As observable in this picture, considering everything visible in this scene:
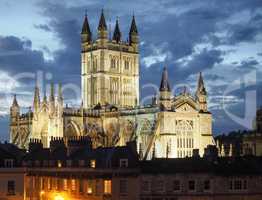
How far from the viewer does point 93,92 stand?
5625 inches

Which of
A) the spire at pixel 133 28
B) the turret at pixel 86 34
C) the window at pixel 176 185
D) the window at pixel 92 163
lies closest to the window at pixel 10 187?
the window at pixel 92 163

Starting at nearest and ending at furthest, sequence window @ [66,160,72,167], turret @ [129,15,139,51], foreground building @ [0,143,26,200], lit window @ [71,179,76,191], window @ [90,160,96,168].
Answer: window @ [90,160,96,168] → lit window @ [71,179,76,191] → window @ [66,160,72,167] → foreground building @ [0,143,26,200] → turret @ [129,15,139,51]

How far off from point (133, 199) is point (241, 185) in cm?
970

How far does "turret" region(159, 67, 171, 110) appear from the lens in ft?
384

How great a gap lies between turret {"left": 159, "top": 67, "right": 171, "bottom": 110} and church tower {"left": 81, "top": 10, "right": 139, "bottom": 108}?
20130 mm

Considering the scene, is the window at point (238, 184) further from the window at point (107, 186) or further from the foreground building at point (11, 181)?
the foreground building at point (11, 181)

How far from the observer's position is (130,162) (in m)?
63.3

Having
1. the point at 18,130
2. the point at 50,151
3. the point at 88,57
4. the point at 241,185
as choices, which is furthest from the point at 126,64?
the point at 241,185

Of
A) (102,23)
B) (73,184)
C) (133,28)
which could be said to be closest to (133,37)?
(133,28)

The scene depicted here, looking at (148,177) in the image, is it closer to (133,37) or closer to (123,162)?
(123,162)

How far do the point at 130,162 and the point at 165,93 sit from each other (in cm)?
5528

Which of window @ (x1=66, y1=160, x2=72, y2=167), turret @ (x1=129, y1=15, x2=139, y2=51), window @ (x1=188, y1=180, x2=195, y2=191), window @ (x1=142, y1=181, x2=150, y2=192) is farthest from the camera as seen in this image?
turret @ (x1=129, y1=15, x2=139, y2=51)

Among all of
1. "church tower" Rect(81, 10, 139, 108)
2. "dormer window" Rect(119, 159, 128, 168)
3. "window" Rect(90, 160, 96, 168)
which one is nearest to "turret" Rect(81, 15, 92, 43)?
"church tower" Rect(81, 10, 139, 108)

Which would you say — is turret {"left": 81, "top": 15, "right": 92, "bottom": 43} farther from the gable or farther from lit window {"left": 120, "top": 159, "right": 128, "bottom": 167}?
lit window {"left": 120, "top": 159, "right": 128, "bottom": 167}
